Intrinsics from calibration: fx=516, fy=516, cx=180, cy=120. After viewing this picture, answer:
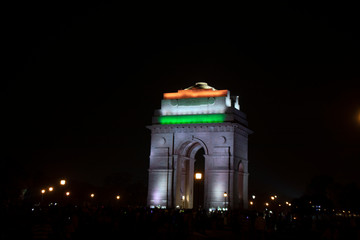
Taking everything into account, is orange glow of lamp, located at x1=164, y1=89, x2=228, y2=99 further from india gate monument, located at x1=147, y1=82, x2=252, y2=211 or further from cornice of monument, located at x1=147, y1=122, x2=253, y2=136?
cornice of monument, located at x1=147, y1=122, x2=253, y2=136

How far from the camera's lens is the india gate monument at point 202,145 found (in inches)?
2007

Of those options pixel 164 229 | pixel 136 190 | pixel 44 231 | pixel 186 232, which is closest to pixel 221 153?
pixel 186 232

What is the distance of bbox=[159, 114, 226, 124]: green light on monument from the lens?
51.7 m

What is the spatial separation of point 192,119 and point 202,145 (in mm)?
2831

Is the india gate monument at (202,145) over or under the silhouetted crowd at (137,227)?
over

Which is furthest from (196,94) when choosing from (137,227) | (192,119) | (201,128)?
(137,227)

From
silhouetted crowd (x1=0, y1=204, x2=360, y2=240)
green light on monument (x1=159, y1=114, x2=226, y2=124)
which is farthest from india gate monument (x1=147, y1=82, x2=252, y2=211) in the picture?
silhouetted crowd (x1=0, y1=204, x2=360, y2=240)

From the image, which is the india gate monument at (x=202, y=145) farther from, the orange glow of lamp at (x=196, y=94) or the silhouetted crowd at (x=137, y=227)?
the silhouetted crowd at (x=137, y=227)

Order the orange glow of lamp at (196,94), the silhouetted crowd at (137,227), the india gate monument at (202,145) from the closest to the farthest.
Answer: the silhouetted crowd at (137,227), the india gate monument at (202,145), the orange glow of lamp at (196,94)

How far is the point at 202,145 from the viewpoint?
5241 cm

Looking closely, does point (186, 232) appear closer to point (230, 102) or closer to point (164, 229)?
point (164, 229)

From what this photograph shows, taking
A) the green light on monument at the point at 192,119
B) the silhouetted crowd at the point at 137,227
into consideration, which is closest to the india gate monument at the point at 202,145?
the green light on monument at the point at 192,119

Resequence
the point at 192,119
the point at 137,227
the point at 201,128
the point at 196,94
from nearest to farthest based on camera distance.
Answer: the point at 137,227 < the point at 201,128 < the point at 192,119 < the point at 196,94

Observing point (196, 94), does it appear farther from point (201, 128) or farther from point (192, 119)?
point (201, 128)
